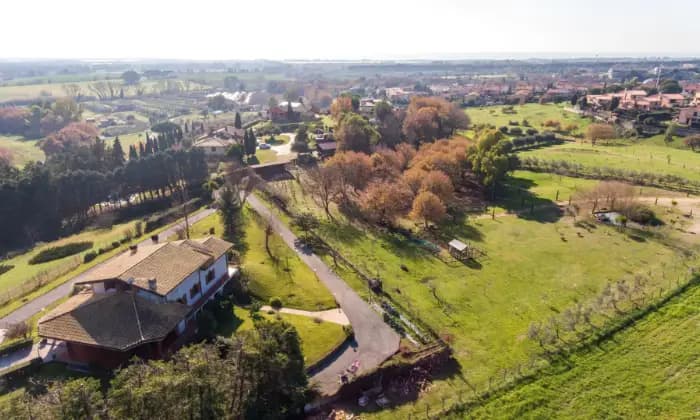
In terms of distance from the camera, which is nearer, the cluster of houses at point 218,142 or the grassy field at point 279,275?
the grassy field at point 279,275

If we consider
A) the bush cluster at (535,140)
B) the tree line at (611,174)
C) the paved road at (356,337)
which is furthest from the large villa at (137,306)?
the bush cluster at (535,140)

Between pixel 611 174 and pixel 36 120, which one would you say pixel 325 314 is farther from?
pixel 36 120

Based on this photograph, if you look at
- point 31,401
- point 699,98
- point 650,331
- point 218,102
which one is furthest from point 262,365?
point 218,102

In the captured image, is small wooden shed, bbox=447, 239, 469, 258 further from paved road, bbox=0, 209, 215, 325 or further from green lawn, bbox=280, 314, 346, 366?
paved road, bbox=0, 209, 215, 325

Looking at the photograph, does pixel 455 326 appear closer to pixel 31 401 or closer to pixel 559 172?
pixel 31 401

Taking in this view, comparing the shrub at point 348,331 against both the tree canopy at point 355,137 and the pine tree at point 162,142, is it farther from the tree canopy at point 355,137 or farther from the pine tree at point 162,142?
the pine tree at point 162,142

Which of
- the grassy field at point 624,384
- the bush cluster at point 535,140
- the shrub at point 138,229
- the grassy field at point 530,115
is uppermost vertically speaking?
the grassy field at point 530,115
